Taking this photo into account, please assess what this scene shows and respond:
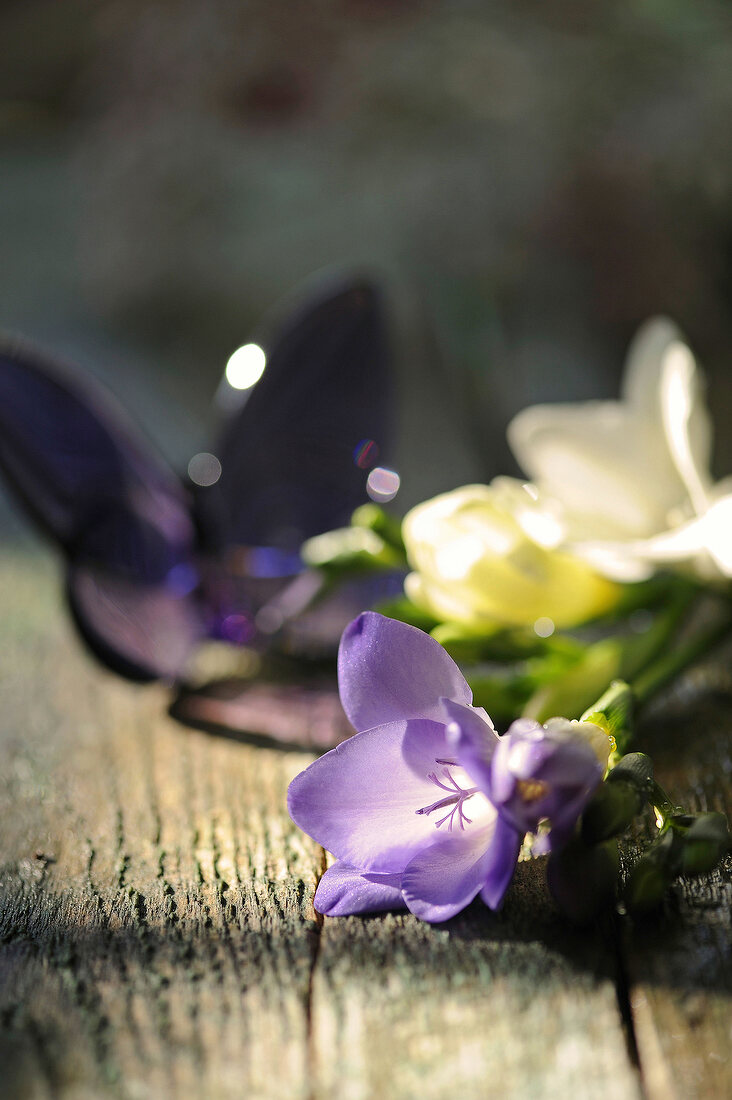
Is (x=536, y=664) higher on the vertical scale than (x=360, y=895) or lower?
higher

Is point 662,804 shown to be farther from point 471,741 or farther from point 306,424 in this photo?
point 306,424

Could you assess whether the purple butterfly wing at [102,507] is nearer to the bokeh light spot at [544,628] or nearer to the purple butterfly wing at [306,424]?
the purple butterfly wing at [306,424]

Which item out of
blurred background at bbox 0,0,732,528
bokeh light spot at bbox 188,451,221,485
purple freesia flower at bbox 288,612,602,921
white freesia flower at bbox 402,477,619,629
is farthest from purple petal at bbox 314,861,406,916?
blurred background at bbox 0,0,732,528

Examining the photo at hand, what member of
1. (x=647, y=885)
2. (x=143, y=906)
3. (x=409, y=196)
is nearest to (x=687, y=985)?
(x=647, y=885)

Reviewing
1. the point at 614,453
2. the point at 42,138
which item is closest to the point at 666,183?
the point at 614,453

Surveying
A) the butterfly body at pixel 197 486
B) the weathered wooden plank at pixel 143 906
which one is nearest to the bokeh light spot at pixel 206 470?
the butterfly body at pixel 197 486

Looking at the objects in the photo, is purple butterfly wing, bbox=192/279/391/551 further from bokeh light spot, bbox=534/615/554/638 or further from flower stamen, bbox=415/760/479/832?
flower stamen, bbox=415/760/479/832
